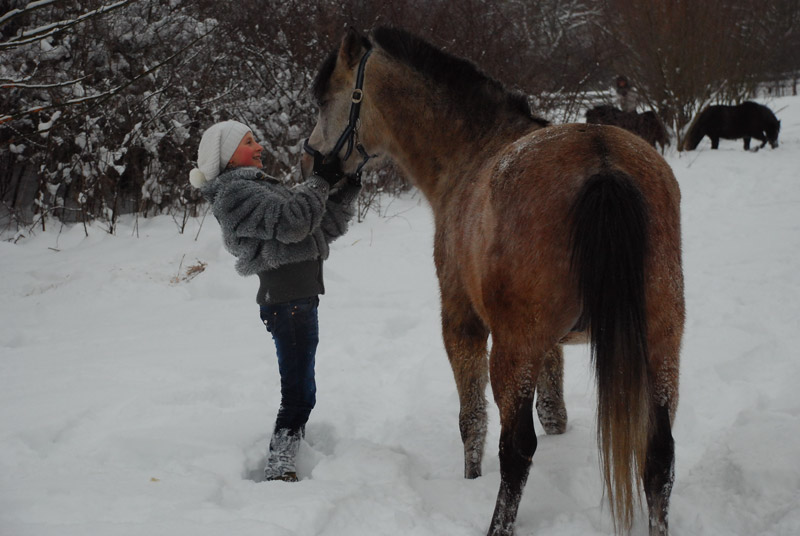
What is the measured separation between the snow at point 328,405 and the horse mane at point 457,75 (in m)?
1.31

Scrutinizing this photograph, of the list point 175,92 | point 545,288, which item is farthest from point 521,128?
point 175,92

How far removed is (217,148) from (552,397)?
2.08m

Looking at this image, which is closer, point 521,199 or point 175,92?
point 521,199

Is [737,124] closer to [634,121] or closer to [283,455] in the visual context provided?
[634,121]

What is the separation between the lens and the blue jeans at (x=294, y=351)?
2818mm

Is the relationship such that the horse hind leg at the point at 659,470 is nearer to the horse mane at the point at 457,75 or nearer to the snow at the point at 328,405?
the snow at the point at 328,405

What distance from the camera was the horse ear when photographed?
9.75 feet

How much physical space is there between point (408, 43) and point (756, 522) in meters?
2.53

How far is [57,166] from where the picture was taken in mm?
Result: 7371

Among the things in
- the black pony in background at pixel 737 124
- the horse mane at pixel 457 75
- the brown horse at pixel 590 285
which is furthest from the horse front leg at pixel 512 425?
the black pony in background at pixel 737 124

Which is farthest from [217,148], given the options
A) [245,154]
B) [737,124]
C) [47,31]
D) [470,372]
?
[737,124]

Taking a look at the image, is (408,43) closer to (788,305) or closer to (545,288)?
(545,288)

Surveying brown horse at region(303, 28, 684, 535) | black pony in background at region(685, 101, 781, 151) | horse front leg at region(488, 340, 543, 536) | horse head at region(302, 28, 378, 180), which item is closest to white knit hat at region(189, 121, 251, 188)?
horse head at region(302, 28, 378, 180)

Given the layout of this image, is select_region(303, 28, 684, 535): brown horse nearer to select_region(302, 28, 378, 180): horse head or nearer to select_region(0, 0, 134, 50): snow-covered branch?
select_region(302, 28, 378, 180): horse head
